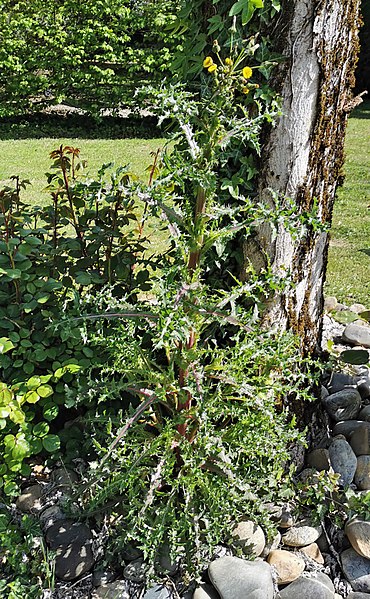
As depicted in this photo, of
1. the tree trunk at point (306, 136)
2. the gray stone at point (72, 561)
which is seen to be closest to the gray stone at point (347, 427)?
the tree trunk at point (306, 136)

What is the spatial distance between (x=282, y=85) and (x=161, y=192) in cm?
61

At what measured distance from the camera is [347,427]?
2625mm

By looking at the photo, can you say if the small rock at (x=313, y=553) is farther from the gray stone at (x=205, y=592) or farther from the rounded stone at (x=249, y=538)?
the gray stone at (x=205, y=592)

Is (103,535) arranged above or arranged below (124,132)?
below

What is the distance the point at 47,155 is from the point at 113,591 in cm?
786

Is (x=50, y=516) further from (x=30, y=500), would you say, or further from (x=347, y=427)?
(x=347, y=427)

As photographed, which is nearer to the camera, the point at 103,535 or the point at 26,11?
the point at 103,535

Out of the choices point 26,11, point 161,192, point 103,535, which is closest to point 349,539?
point 103,535

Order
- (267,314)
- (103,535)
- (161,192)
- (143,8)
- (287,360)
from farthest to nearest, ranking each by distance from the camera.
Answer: (143,8) < (267,314) < (103,535) < (287,360) < (161,192)

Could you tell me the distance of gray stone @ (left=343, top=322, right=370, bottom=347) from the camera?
316cm

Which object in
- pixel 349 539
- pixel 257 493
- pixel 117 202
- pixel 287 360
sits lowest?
pixel 349 539

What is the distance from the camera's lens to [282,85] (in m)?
2.11

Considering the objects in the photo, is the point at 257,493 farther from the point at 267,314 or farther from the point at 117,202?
the point at 117,202

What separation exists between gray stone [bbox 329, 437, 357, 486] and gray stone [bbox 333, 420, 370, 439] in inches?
4.9
